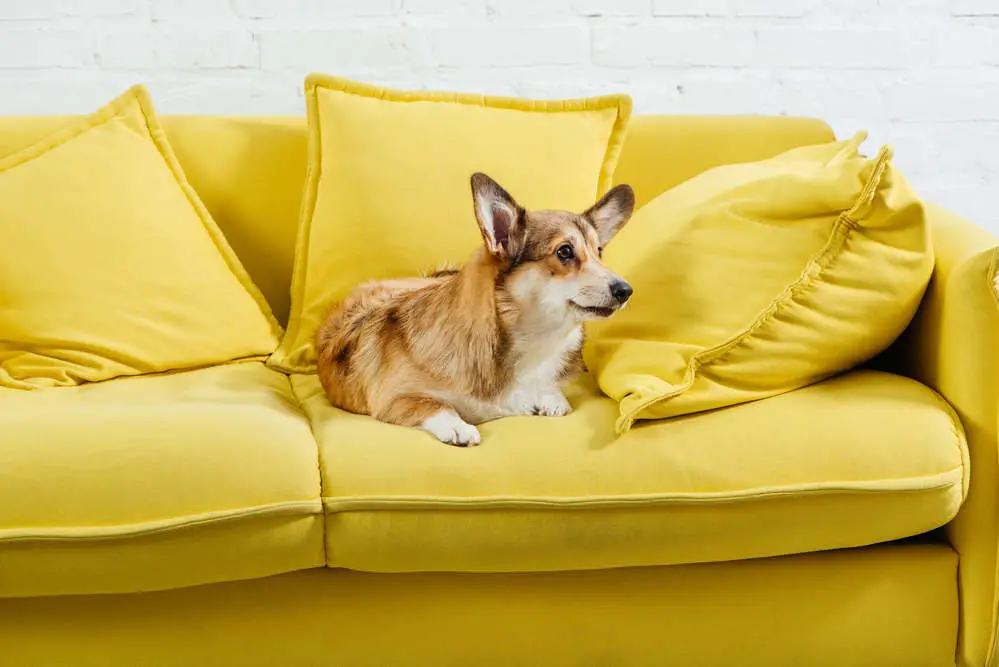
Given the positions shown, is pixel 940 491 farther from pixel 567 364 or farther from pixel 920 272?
pixel 567 364

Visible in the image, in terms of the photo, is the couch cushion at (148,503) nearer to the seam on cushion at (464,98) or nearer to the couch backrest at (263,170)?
the couch backrest at (263,170)

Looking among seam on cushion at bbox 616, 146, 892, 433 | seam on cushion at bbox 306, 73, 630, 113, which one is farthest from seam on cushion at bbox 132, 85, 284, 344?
seam on cushion at bbox 616, 146, 892, 433

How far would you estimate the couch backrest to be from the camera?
6.90 feet

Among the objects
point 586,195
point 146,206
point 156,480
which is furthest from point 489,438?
point 146,206

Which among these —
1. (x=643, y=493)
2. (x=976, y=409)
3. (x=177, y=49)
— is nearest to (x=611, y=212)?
(x=643, y=493)

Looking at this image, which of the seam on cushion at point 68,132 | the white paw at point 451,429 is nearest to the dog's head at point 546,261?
the white paw at point 451,429

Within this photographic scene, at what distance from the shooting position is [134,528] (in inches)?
52.0

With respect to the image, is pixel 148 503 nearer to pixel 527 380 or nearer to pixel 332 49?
pixel 527 380

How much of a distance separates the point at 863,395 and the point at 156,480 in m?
1.04

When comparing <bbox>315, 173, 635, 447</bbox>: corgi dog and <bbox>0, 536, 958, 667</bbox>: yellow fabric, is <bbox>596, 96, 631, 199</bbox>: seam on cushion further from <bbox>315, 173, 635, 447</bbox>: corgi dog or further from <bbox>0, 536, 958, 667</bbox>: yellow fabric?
<bbox>0, 536, 958, 667</bbox>: yellow fabric

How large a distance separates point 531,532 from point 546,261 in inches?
18.0

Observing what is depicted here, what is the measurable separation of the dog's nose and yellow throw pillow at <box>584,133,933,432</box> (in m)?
0.10

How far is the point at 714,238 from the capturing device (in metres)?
1.64

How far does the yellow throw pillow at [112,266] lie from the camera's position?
1813 millimetres
